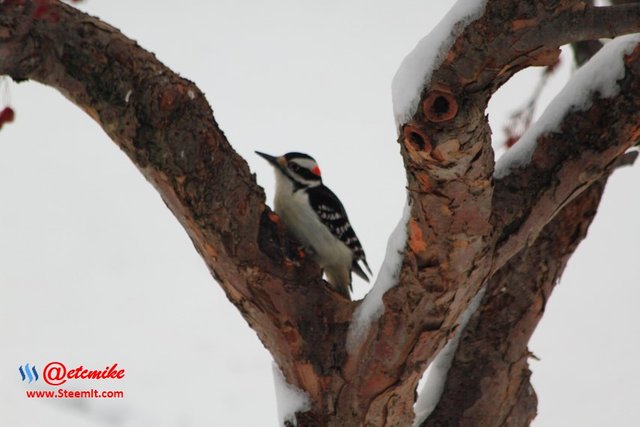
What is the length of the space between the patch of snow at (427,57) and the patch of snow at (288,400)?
1682mm

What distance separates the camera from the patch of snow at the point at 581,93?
3.81 metres

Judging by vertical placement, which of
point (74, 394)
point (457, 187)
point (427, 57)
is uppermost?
point (74, 394)

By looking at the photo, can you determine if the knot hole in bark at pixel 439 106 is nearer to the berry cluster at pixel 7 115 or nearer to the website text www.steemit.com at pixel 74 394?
the berry cluster at pixel 7 115

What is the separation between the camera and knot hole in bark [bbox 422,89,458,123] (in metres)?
2.56

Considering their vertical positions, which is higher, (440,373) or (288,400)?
(440,373)

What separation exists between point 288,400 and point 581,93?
6.79 ft

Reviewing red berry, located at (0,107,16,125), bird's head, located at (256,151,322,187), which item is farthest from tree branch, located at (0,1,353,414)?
bird's head, located at (256,151,322,187)

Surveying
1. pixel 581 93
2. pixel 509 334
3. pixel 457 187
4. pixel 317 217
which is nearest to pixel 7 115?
pixel 457 187

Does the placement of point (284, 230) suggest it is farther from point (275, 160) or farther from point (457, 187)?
point (275, 160)

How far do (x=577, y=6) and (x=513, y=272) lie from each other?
89.2 inches

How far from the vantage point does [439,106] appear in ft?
8.48

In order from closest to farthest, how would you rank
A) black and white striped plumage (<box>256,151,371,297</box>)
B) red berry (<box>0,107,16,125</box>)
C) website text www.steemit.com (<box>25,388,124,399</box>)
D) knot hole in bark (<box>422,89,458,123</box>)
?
knot hole in bark (<box>422,89,458,123</box>) < red berry (<box>0,107,16,125</box>) < black and white striped plumage (<box>256,151,371,297</box>) < website text www.steemit.com (<box>25,388,124,399</box>)

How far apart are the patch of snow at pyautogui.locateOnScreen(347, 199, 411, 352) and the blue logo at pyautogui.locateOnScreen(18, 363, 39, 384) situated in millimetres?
3865

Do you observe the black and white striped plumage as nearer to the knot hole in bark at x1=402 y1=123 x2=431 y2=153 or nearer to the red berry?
the red berry
